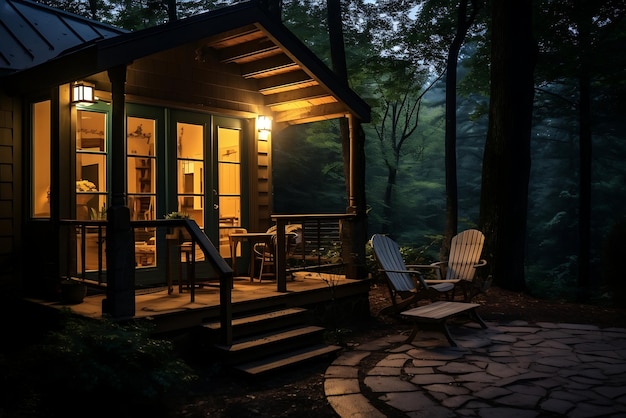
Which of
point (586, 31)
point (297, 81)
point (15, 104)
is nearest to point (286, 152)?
point (586, 31)

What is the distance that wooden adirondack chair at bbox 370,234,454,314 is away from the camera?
21.2ft

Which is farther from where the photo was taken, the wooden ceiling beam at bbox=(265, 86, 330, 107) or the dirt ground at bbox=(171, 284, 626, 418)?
the wooden ceiling beam at bbox=(265, 86, 330, 107)

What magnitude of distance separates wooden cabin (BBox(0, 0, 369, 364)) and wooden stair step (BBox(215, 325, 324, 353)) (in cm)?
15

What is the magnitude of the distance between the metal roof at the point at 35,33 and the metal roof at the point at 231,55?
0.02 metres

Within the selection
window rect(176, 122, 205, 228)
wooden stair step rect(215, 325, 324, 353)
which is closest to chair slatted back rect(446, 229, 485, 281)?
wooden stair step rect(215, 325, 324, 353)

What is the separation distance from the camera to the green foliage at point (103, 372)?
3.56 meters

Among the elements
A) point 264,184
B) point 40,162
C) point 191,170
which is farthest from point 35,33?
point 264,184

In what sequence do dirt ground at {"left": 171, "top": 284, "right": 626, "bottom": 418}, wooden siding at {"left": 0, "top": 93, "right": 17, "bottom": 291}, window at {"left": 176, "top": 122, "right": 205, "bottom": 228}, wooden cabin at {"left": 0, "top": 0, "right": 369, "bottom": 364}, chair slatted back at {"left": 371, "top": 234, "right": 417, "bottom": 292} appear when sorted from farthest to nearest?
window at {"left": 176, "top": 122, "right": 205, "bottom": 228} → chair slatted back at {"left": 371, "top": 234, "right": 417, "bottom": 292} → wooden siding at {"left": 0, "top": 93, "right": 17, "bottom": 291} → wooden cabin at {"left": 0, "top": 0, "right": 369, "bottom": 364} → dirt ground at {"left": 171, "top": 284, "right": 626, "bottom": 418}

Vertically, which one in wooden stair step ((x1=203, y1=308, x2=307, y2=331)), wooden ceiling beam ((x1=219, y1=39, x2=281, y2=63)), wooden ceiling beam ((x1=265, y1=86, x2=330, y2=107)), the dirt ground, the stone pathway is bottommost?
the dirt ground

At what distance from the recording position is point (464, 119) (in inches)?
1120

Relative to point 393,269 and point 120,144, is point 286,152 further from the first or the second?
point 120,144

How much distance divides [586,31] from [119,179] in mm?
12175

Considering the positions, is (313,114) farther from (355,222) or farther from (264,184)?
(355,222)

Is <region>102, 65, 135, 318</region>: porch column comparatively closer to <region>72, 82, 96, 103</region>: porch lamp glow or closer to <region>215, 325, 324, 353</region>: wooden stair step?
<region>215, 325, 324, 353</region>: wooden stair step
